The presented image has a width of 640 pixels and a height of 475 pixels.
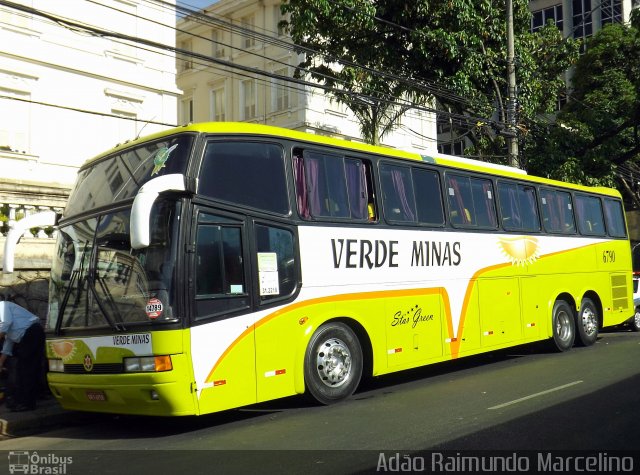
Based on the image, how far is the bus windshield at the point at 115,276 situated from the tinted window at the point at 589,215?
10.6 metres

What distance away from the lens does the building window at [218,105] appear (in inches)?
1335

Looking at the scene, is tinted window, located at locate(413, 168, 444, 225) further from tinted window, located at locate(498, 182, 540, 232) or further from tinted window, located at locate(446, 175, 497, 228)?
tinted window, located at locate(498, 182, 540, 232)

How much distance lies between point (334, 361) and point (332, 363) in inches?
1.8

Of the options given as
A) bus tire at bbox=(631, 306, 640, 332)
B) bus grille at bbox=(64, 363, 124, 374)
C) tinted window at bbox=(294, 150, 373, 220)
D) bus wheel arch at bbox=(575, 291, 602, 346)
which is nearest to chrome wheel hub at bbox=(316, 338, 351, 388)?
tinted window at bbox=(294, 150, 373, 220)

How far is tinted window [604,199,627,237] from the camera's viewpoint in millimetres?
16453

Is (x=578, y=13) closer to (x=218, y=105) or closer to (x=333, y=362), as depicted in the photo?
(x=218, y=105)

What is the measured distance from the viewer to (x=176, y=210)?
7590 millimetres

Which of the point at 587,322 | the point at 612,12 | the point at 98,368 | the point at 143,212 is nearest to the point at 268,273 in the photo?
the point at 143,212

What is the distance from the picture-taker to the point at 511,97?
18578 millimetres

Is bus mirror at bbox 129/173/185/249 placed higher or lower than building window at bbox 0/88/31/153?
lower

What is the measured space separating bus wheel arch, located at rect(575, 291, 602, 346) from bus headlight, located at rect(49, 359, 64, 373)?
10.9 meters

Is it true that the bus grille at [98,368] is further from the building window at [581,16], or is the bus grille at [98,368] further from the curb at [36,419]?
the building window at [581,16]

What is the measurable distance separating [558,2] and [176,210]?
43567mm

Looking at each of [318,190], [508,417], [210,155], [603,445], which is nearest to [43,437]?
[210,155]
